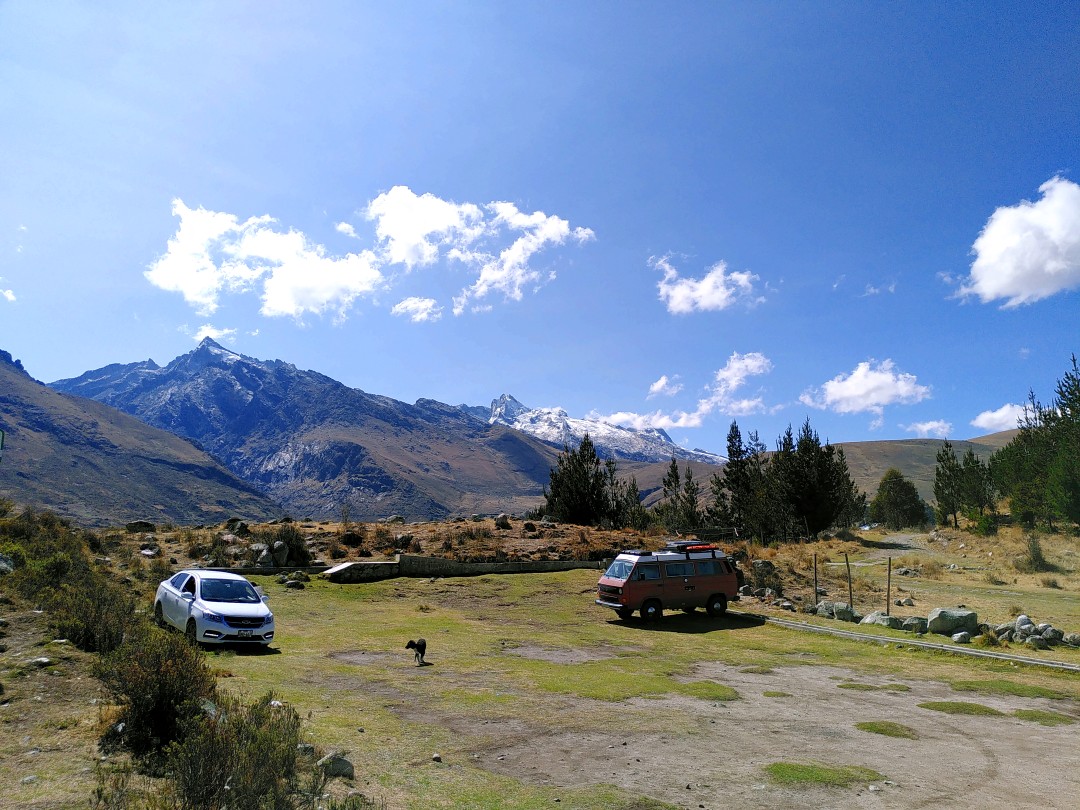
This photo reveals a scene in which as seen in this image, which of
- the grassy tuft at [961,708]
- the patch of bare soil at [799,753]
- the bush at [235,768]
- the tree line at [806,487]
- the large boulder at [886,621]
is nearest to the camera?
the bush at [235,768]

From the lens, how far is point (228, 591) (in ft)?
50.9

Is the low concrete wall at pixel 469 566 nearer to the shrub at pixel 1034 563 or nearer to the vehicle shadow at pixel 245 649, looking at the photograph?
the vehicle shadow at pixel 245 649

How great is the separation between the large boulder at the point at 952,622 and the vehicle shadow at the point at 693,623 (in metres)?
5.27

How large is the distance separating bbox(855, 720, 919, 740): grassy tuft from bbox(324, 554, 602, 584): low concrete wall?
2199 centimetres

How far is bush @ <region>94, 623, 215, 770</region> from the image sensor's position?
21.8 ft

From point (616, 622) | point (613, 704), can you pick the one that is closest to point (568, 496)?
point (616, 622)

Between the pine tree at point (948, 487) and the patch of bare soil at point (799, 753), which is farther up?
the pine tree at point (948, 487)

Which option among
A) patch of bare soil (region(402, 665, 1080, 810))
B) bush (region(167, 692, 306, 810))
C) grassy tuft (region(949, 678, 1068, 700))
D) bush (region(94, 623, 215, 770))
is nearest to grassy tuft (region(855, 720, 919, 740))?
patch of bare soil (region(402, 665, 1080, 810))

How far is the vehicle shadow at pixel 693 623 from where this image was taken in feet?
69.4

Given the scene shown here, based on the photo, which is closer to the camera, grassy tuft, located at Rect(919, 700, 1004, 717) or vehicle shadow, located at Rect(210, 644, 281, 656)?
grassy tuft, located at Rect(919, 700, 1004, 717)

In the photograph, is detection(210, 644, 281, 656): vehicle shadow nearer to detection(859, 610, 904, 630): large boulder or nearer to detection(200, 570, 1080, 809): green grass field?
detection(200, 570, 1080, 809): green grass field

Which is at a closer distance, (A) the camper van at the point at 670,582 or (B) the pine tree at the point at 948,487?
(A) the camper van at the point at 670,582

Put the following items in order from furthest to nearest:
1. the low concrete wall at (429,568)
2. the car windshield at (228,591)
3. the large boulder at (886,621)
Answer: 1. the low concrete wall at (429,568)
2. the large boulder at (886,621)
3. the car windshield at (228,591)

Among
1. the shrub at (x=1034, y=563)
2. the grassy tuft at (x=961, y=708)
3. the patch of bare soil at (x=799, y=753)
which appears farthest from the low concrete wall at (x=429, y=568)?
the shrub at (x=1034, y=563)
